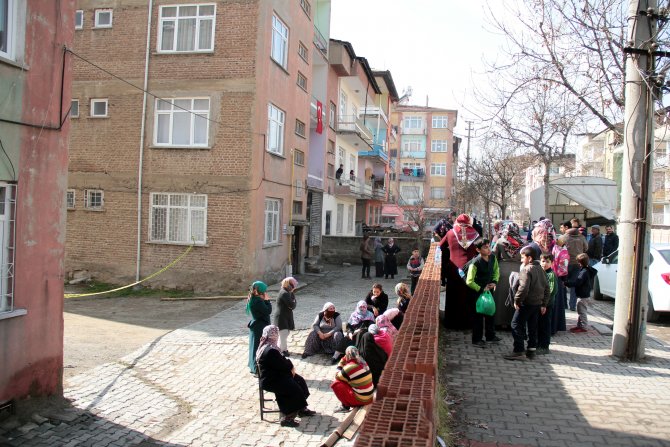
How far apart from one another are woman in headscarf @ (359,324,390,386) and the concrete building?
4233mm

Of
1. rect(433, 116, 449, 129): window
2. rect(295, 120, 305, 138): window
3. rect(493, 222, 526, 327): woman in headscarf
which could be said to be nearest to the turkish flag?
rect(295, 120, 305, 138): window

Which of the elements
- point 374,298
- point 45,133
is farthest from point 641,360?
point 45,133

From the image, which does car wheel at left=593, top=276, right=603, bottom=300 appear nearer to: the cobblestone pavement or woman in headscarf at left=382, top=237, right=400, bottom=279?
the cobblestone pavement

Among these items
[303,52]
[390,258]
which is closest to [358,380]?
[390,258]

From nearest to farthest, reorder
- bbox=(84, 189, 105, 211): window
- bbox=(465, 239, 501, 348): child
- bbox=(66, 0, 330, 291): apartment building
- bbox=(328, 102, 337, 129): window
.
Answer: bbox=(465, 239, 501, 348): child, bbox=(66, 0, 330, 291): apartment building, bbox=(84, 189, 105, 211): window, bbox=(328, 102, 337, 129): window

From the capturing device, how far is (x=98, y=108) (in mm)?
18312

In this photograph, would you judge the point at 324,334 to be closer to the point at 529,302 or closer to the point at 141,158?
the point at 529,302

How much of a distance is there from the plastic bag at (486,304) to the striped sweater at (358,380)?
7.80 ft

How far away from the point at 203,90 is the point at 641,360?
14428 mm

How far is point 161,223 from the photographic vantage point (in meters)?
17.8

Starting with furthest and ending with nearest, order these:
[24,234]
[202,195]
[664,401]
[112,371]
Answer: [202,195] < [112,371] < [24,234] < [664,401]

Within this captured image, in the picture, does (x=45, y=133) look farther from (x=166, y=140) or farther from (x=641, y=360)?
(x=166, y=140)

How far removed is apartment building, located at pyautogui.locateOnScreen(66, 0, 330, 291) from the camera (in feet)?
56.4

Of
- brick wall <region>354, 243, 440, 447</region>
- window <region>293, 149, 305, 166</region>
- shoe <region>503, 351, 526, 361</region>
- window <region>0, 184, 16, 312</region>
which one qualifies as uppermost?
window <region>293, 149, 305, 166</region>
